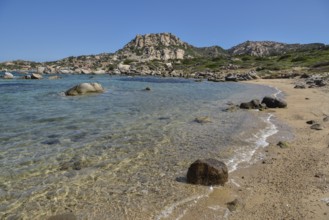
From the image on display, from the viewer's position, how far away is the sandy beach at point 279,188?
6551mm

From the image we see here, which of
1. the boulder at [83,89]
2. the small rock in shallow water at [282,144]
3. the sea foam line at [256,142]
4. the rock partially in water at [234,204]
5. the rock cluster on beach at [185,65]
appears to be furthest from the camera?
the rock cluster on beach at [185,65]

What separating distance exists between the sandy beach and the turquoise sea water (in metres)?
0.60

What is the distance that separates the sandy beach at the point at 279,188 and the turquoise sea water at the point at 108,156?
600 mm

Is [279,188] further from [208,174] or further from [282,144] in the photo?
[282,144]

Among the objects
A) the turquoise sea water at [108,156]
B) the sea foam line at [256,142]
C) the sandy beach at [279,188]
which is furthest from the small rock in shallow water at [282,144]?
the turquoise sea water at [108,156]

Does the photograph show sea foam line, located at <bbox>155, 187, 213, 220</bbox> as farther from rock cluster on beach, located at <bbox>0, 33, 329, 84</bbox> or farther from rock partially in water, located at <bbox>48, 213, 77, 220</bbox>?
rock cluster on beach, located at <bbox>0, 33, 329, 84</bbox>

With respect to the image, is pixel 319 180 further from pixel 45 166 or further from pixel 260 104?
pixel 260 104

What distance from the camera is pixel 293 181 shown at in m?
8.14

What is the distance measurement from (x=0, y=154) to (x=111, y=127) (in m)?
5.04

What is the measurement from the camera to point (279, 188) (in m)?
7.74

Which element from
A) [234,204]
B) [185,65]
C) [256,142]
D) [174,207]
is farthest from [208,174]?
[185,65]

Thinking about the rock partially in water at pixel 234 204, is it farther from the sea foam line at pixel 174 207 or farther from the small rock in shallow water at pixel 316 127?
the small rock in shallow water at pixel 316 127

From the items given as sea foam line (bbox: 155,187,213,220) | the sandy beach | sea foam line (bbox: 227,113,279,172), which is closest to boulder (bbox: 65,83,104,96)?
sea foam line (bbox: 227,113,279,172)

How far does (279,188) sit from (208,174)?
175cm
